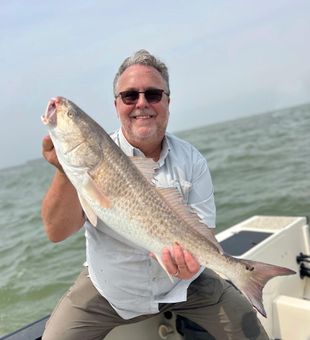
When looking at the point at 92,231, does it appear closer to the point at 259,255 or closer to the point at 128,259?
the point at 128,259

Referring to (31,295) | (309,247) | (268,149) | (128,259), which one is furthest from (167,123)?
(268,149)

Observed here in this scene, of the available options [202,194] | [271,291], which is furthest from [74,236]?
[202,194]

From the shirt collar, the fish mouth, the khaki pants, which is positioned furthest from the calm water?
the fish mouth

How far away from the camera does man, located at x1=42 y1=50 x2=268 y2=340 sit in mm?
3051

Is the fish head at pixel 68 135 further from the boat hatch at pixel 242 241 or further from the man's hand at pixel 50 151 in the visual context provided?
the boat hatch at pixel 242 241

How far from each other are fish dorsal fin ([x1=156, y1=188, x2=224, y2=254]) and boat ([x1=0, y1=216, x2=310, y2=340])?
4.38ft

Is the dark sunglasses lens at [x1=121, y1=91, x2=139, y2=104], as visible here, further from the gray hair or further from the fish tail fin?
the fish tail fin

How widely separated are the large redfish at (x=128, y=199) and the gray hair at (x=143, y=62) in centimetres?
79

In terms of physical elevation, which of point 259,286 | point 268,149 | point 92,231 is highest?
point 92,231

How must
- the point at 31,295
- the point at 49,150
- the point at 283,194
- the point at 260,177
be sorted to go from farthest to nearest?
the point at 260,177
the point at 283,194
the point at 31,295
the point at 49,150

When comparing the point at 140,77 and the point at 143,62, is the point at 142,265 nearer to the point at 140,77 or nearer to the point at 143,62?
the point at 140,77

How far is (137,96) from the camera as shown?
10.1 feet

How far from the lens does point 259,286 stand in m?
2.68

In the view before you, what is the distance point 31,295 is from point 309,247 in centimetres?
629
